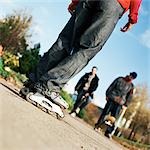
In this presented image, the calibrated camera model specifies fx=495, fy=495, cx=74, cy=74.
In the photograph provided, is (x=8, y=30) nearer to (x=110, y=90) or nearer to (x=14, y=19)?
(x=14, y=19)

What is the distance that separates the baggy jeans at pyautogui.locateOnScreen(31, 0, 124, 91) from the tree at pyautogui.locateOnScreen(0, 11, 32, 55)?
97.7ft

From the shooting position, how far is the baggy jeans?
15.4 ft

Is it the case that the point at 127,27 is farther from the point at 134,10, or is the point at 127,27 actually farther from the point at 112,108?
the point at 112,108

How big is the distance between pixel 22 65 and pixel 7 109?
77.1 ft

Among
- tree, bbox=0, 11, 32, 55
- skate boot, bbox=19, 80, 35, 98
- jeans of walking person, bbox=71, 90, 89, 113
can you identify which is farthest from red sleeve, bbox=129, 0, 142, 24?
tree, bbox=0, 11, 32, 55

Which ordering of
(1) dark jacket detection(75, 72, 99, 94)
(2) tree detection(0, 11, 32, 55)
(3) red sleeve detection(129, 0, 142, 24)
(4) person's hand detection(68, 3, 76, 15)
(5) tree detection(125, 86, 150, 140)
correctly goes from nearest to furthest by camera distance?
1. (3) red sleeve detection(129, 0, 142, 24)
2. (4) person's hand detection(68, 3, 76, 15)
3. (1) dark jacket detection(75, 72, 99, 94)
4. (2) tree detection(0, 11, 32, 55)
5. (5) tree detection(125, 86, 150, 140)

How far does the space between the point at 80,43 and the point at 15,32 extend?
33.1m

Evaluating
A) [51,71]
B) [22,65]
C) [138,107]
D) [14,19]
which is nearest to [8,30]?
[14,19]

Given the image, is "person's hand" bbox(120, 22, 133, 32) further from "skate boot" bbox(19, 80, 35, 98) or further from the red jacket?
"skate boot" bbox(19, 80, 35, 98)

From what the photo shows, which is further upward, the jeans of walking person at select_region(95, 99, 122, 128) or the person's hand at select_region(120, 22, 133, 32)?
the jeans of walking person at select_region(95, 99, 122, 128)

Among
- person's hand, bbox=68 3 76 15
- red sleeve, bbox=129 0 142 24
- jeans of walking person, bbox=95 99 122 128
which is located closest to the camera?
red sleeve, bbox=129 0 142 24

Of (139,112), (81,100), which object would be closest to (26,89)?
(81,100)

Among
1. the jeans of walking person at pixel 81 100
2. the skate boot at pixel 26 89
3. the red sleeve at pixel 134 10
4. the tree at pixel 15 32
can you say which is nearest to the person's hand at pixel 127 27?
the red sleeve at pixel 134 10

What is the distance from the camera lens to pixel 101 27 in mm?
4695
